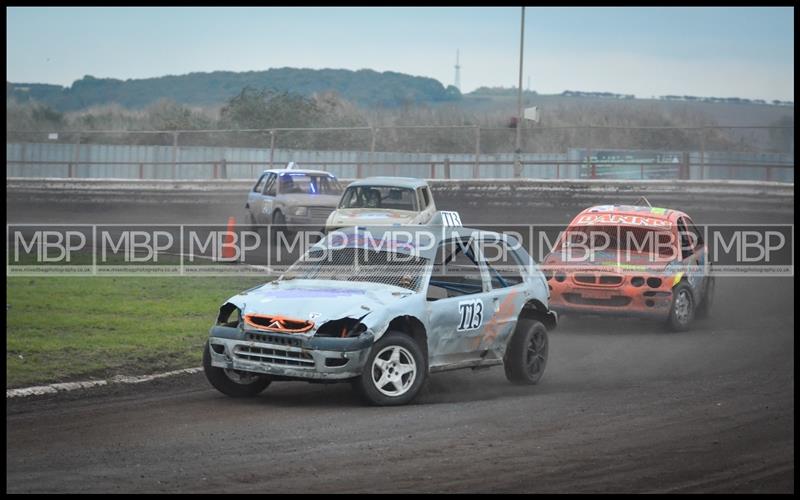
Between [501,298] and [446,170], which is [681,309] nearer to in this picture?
[501,298]

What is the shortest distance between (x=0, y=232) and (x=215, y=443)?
13397 mm

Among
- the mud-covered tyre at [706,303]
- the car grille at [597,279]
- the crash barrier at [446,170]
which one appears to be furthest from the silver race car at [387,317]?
the crash barrier at [446,170]

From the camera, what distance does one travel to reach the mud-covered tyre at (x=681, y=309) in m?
14.6

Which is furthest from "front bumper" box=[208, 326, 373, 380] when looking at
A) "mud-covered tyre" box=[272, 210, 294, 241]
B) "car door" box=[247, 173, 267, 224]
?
"car door" box=[247, 173, 267, 224]

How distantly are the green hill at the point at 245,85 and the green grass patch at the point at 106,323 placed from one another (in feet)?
247

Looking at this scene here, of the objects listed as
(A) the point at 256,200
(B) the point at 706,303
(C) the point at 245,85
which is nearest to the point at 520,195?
(A) the point at 256,200

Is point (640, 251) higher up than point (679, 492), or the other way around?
point (640, 251)

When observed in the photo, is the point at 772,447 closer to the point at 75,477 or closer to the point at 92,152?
the point at 75,477

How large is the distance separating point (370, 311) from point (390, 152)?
33.1 meters

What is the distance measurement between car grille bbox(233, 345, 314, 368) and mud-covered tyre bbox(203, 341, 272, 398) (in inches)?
10.4

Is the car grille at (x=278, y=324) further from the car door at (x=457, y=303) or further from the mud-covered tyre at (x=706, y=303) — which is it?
the mud-covered tyre at (x=706, y=303)

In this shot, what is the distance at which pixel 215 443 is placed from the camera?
7.74 metres

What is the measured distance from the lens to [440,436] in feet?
26.4
